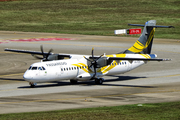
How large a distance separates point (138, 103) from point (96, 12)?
106292mm

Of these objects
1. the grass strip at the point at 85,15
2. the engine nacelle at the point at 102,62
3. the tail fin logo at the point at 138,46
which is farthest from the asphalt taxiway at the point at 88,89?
the grass strip at the point at 85,15

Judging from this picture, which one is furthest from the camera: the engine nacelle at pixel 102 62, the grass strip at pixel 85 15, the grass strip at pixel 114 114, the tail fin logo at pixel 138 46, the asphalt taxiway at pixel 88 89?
the grass strip at pixel 85 15

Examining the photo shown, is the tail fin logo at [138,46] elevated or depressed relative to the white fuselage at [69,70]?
elevated

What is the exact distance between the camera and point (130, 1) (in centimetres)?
15538

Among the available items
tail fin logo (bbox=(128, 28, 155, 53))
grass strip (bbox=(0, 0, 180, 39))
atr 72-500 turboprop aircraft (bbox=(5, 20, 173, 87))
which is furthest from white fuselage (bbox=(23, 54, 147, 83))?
grass strip (bbox=(0, 0, 180, 39))

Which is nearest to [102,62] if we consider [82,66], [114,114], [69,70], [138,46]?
[82,66]

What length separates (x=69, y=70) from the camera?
3941cm

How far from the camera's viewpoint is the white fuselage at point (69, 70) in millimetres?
Result: 37469

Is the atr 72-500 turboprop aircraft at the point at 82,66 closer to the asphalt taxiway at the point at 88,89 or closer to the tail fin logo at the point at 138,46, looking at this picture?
the tail fin logo at the point at 138,46

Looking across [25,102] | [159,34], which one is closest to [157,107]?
[25,102]

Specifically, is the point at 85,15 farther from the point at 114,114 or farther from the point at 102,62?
the point at 114,114

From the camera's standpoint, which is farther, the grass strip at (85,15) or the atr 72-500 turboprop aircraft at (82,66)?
the grass strip at (85,15)

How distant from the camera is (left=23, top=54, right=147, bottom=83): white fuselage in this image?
3747 centimetres

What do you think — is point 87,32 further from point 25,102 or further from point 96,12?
point 25,102
